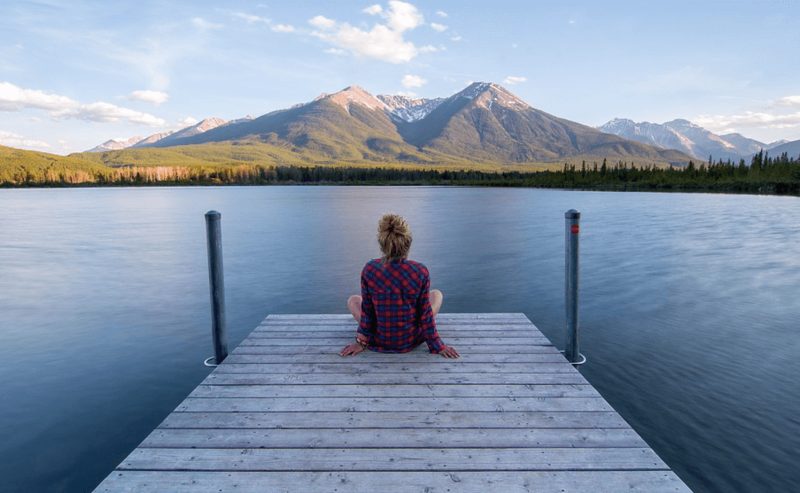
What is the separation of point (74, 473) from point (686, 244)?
30.0 m

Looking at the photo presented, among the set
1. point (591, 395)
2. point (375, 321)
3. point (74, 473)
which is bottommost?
point (74, 473)

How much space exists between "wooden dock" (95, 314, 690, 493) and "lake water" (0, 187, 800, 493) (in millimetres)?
2430

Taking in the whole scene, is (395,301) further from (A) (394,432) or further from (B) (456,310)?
(B) (456,310)

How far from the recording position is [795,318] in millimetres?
12789

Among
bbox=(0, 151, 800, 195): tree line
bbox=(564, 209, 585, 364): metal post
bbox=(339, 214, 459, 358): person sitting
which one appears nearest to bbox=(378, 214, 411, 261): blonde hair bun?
bbox=(339, 214, 459, 358): person sitting

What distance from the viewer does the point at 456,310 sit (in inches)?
565

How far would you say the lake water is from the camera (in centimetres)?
686

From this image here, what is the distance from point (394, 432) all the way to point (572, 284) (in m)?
4.05

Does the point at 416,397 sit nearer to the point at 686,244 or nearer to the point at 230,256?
the point at 230,256

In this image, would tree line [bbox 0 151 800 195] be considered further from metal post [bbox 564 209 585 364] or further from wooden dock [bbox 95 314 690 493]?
wooden dock [bbox 95 314 690 493]

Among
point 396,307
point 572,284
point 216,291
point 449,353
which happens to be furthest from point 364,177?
point 396,307

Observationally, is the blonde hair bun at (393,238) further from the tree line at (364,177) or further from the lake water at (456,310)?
the tree line at (364,177)

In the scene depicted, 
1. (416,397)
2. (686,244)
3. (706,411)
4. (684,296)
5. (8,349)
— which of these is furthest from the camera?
(686,244)

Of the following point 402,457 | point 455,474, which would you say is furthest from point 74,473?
point 455,474
